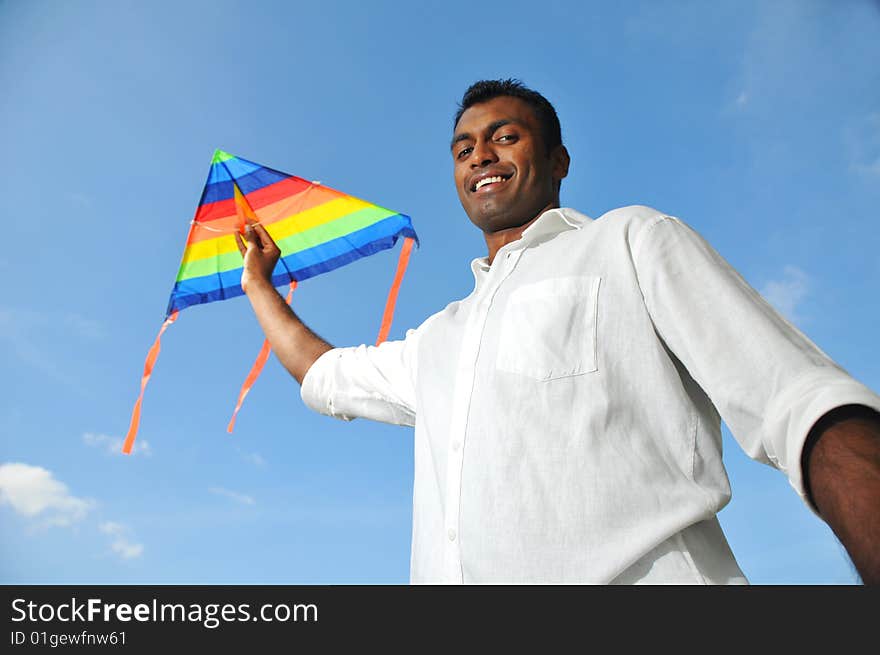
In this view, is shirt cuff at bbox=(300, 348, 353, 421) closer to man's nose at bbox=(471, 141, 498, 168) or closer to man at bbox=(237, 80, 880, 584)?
man at bbox=(237, 80, 880, 584)

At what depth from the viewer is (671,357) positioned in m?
1.54

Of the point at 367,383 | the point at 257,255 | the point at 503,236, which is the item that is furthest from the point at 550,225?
the point at 257,255

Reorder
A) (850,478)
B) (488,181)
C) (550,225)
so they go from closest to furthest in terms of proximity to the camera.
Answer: (850,478)
(550,225)
(488,181)

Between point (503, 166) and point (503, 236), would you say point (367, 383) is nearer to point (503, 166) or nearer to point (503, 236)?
point (503, 236)

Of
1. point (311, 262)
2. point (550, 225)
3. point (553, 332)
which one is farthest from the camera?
point (311, 262)

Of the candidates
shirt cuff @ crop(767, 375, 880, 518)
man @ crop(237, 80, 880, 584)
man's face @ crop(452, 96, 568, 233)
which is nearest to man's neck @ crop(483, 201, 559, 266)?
man's face @ crop(452, 96, 568, 233)

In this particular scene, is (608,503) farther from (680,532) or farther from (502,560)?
(502,560)

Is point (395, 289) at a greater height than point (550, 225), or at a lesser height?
greater

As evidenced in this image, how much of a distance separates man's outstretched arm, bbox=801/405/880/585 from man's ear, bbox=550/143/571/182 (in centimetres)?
163

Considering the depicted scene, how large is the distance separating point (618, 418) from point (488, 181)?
113cm

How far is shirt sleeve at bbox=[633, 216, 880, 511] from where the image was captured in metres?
1.08

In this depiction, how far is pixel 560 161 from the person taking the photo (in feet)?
8.41

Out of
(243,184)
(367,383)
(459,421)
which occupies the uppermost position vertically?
(243,184)
